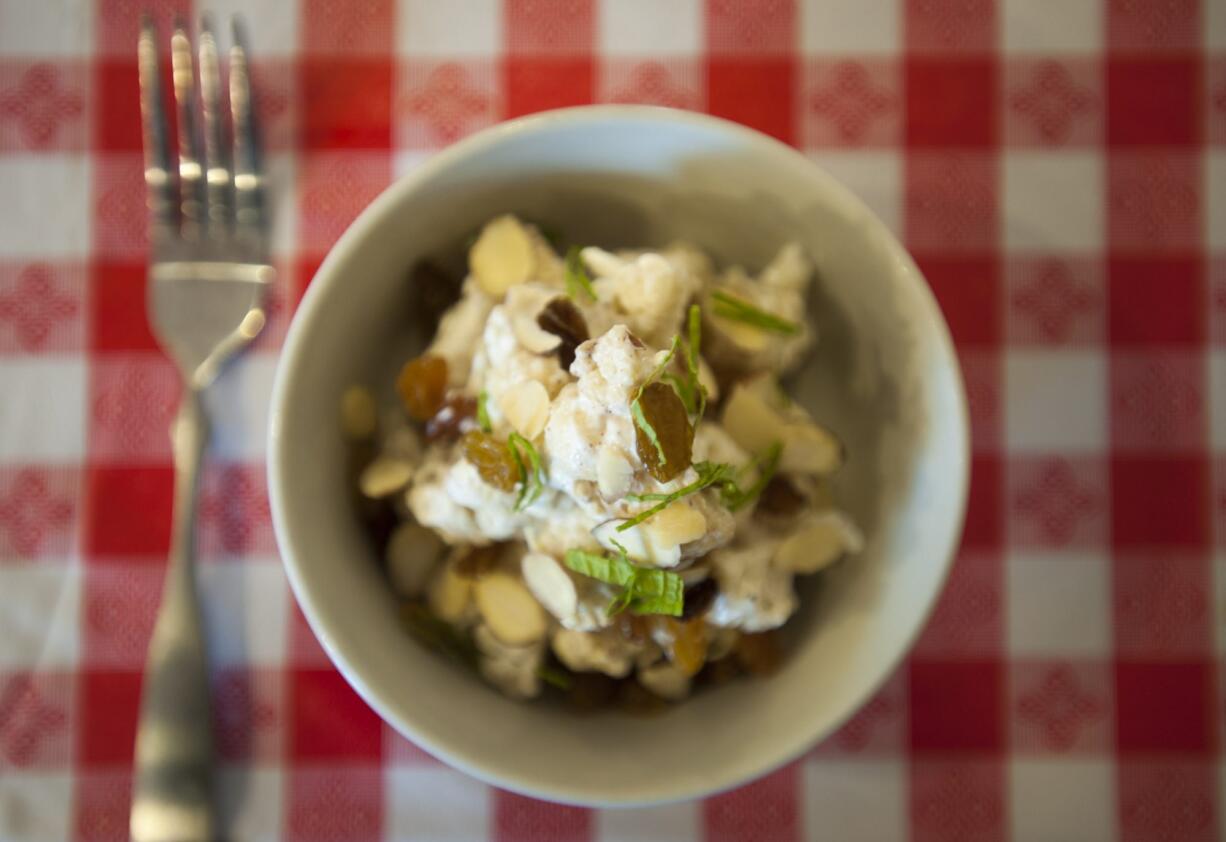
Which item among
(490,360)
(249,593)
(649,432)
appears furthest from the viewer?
(249,593)

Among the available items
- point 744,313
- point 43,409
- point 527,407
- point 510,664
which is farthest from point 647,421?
point 43,409

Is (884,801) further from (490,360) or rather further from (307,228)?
(307,228)

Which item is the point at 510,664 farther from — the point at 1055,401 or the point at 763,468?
the point at 1055,401

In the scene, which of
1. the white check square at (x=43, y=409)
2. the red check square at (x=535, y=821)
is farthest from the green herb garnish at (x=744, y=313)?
the white check square at (x=43, y=409)

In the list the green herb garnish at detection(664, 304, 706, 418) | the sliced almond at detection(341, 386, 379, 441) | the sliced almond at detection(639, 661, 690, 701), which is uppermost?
the green herb garnish at detection(664, 304, 706, 418)

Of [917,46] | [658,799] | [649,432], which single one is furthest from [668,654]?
[917,46]

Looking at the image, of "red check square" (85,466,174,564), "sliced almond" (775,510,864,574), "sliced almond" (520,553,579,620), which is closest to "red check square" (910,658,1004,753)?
"sliced almond" (775,510,864,574)

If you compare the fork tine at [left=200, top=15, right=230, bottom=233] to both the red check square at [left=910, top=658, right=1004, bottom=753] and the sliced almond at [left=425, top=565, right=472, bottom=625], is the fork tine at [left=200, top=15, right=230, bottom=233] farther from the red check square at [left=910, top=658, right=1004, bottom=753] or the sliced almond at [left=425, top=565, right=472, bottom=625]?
the red check square at [left=910, top=658, right=1004, bottom=753]

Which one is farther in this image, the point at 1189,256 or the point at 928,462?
the point at 1189,256
